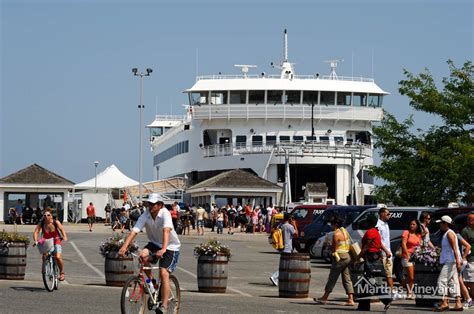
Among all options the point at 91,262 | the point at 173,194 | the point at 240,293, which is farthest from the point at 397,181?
the point at 173,194

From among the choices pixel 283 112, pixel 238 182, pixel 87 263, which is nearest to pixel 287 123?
pixel 283 112

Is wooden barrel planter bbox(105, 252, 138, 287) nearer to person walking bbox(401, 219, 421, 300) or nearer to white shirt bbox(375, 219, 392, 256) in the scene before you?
white shirt bbox(375, 219, 392, 256)

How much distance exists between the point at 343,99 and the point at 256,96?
218 inches

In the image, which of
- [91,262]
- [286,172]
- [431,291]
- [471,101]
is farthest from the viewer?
[286,172]

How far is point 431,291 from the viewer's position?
18.2 metres

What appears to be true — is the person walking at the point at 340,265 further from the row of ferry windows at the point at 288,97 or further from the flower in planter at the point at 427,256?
the row of ferry windows at the point at 288,97

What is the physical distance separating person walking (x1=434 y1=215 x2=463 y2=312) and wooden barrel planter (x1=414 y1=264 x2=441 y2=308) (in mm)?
401

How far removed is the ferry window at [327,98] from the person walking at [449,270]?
166 ft

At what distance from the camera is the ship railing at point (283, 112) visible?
6719cm

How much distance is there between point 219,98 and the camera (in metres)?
68.9

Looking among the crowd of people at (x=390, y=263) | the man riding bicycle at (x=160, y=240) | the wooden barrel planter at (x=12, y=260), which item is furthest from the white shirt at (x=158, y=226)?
the wooden barrel planter at (x=12, y=260)

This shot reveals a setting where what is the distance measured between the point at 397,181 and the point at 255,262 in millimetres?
10787

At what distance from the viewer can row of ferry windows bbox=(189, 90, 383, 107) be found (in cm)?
6781

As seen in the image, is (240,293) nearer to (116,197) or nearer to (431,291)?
(431,291)
